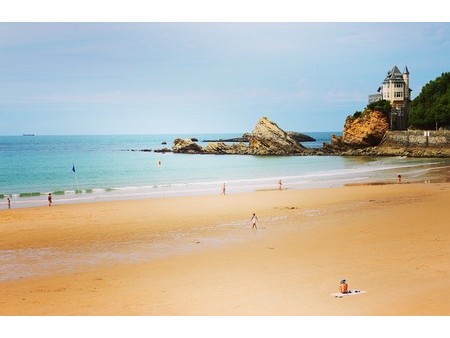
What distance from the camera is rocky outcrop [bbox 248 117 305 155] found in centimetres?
5328

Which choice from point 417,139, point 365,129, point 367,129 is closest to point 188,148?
point 365,129

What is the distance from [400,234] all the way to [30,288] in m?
6.71

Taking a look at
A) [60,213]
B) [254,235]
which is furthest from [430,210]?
[60,213]

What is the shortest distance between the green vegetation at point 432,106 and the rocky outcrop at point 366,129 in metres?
2.84

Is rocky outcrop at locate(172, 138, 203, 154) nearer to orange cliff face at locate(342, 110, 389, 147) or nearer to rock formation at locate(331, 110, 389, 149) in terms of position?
rock formation at locate(331, 110, 389, 149)

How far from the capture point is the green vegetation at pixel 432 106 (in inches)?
1610

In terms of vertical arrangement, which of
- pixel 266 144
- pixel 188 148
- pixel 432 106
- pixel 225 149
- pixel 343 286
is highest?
pixel 432 106

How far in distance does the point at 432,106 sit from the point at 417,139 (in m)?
3.04

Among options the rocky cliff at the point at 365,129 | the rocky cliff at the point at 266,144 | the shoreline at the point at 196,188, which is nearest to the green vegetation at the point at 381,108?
the rocky cliff at the point at 365,129

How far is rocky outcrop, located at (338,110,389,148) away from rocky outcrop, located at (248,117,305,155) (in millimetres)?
5403

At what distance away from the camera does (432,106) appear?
138 ft

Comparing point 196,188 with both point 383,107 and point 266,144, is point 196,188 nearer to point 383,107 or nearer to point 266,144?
point 383,107

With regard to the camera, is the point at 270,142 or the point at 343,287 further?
the point at 270,142

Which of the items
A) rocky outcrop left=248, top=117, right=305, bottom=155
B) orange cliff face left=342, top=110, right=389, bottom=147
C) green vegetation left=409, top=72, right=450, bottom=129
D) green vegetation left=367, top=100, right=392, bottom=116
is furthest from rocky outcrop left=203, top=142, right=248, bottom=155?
green vegetation left=409, top=72, right=450, bottom=129
